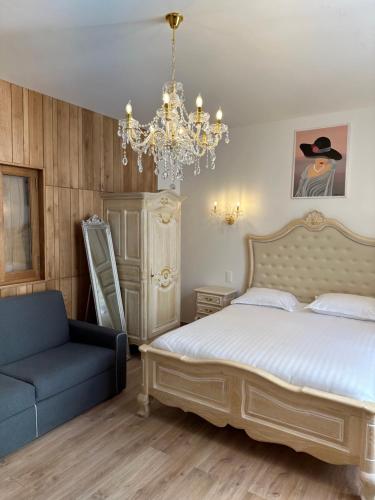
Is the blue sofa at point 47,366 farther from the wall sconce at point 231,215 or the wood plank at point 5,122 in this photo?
Answer: the wall sconce at point 231,215

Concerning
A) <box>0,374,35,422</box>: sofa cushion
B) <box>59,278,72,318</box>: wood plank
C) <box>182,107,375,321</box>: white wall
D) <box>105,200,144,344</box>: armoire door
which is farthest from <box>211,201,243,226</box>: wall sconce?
<box>0,374,35,422</box>: sofa cushion

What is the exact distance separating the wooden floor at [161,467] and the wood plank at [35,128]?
2.34 metres

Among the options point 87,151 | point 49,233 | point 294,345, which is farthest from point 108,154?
point 294,345

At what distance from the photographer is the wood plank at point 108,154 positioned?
4.09m

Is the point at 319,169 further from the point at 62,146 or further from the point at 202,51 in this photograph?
the point at 62,146

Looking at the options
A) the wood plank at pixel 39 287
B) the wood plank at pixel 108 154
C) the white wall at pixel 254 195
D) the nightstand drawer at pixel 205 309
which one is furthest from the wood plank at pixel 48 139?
the nightstand drawer at pixel 205 309

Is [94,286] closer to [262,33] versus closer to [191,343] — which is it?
[191,343]

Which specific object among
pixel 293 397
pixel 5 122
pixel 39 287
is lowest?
pixel 293 397

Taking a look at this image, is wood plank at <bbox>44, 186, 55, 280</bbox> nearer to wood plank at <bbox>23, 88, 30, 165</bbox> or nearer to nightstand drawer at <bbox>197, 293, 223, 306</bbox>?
wood plank at <bbox>23, 88, 30, 165</bbox>

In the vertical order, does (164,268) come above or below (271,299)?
above

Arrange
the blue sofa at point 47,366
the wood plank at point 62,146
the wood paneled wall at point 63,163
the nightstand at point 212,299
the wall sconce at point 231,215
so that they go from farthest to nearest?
the wall sconce at point 231,215 < the nightstand at point 212,299 < the wood plank at point 62,146 < the wood paneled wall at point 63,163 < the blue sofa at point 47,366

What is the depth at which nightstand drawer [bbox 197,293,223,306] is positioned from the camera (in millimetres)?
4289

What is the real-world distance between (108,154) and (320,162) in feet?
7.78

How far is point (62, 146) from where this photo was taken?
3.62 m
